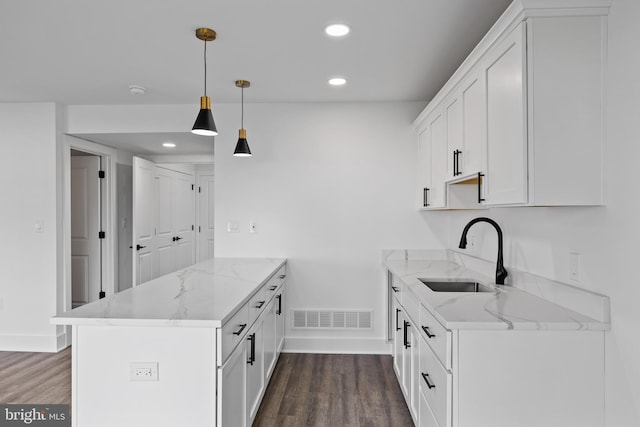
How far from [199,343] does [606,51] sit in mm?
2002

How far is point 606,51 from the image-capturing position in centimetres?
151

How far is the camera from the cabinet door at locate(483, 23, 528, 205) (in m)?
1.56

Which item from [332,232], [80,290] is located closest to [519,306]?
[332,232]

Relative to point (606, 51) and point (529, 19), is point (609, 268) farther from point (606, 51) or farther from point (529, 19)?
point (529, 19)

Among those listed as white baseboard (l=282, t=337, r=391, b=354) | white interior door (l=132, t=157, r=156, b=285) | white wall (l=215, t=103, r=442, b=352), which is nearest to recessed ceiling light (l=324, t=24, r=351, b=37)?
white wall (l=215, t=103, r=442, b=352)

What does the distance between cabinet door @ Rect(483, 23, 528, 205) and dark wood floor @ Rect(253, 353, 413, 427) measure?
1.58 m

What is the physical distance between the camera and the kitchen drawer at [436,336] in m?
1.54

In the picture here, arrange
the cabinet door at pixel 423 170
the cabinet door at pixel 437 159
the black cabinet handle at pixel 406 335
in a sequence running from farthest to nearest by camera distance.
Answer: the cabinet door at pixel 423 170 → the cabinet door at pixel 437 159 → the black cabinet handle at pixel 406 335

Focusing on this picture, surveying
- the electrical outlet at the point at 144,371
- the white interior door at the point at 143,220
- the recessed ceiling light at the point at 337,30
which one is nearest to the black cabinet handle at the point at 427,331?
the electrical outlet at the point at 144,371

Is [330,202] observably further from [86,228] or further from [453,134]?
[86,228]

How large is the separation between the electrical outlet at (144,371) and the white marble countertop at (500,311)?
3.99ft

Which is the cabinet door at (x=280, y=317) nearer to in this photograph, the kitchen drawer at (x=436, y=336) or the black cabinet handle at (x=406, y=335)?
the black cabinet handle at (x=406, y=335)

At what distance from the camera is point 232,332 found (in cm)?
176

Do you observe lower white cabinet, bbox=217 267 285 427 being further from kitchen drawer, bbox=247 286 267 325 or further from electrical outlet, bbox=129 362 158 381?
electrical outlet, bbox=129 362 158 381
